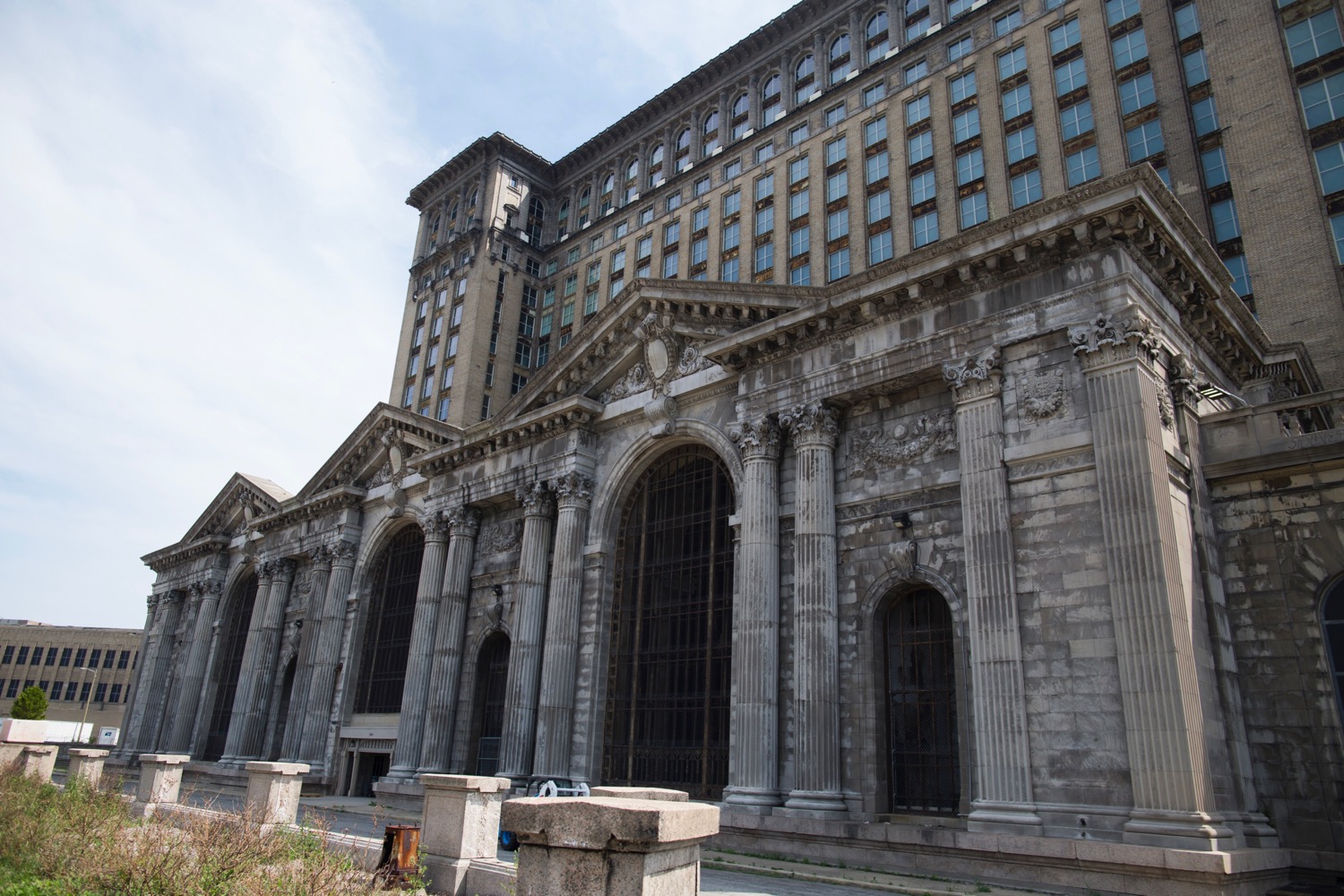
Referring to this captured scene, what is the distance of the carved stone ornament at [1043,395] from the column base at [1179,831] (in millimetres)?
7622

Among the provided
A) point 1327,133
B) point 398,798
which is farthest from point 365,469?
point 1327,133

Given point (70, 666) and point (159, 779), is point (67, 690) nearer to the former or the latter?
point (70, 666)

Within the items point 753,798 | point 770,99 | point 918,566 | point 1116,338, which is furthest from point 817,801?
point 770,99

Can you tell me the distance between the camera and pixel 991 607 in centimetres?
1805

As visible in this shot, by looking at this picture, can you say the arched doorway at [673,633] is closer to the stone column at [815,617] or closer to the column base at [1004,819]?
the stone column at [815,617]

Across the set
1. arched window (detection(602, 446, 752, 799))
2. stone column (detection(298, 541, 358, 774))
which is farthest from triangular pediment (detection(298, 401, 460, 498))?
arched window (detection(602, 446, 752, 799))

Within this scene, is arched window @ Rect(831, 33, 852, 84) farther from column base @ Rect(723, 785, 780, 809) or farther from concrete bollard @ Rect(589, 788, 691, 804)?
concrete bollard @ Rect(589, 788, 691, 804)

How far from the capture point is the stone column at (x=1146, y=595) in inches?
586

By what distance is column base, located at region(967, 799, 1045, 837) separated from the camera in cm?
1623

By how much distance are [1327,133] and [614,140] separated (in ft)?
134

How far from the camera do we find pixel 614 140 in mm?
60562

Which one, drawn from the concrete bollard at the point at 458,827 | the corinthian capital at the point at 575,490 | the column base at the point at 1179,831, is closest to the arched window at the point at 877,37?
the corinthian capital at the point at 575,490

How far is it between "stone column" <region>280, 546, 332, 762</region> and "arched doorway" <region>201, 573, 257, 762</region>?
20.2 feet

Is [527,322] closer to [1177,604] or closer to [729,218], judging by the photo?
[729,218]
